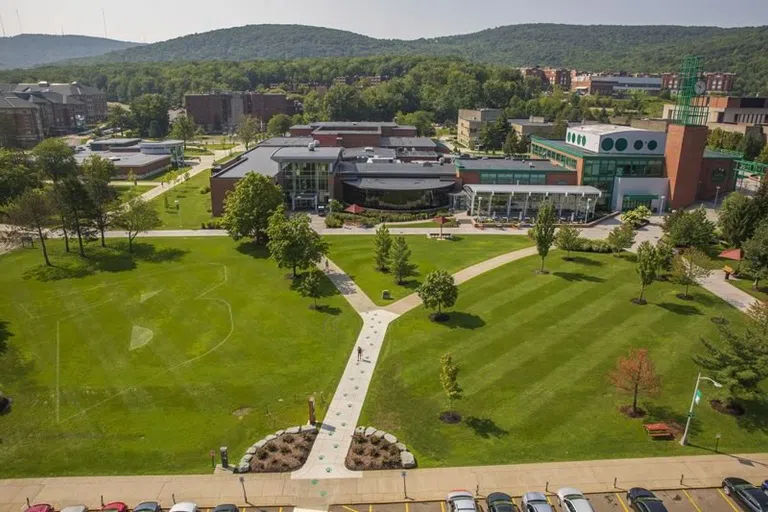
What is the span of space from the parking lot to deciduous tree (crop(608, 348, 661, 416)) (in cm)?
654

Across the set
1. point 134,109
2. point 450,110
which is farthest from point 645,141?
point 134,109

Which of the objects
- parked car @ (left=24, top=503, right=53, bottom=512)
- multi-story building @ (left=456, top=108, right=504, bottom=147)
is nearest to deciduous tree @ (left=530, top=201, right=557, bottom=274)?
parked car @ (left=24, top=503, right=53, bottom=512)

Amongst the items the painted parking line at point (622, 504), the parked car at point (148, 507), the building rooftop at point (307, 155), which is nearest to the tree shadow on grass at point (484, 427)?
the painted parking line at point (622, 504)

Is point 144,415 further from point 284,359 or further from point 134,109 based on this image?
point 134,109

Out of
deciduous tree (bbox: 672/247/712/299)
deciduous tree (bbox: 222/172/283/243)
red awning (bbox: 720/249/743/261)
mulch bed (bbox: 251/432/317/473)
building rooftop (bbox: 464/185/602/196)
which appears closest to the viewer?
mulch bed (bbox: 251/432/317/473)

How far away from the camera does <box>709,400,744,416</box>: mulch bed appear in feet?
104

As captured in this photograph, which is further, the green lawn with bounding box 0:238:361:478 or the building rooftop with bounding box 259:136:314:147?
the building rooftop with bounding box 259:136:314:147

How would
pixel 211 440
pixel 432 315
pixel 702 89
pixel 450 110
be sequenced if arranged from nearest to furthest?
pixel 211 440 → pixel 432 315 → pixel 702 89 → pixel 450 110

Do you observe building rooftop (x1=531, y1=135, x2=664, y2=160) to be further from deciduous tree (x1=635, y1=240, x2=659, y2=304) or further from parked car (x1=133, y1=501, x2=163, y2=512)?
parked car (x1=133, y1=501, x2=163, y2=512)

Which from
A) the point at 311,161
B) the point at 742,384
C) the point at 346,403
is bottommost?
the point at 346,403

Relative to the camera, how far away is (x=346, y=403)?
32.3m

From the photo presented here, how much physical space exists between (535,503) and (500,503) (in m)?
1.53

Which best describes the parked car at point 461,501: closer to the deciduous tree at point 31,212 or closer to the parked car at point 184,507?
the parked car at point 184,507

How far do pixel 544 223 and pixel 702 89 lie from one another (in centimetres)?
4431
